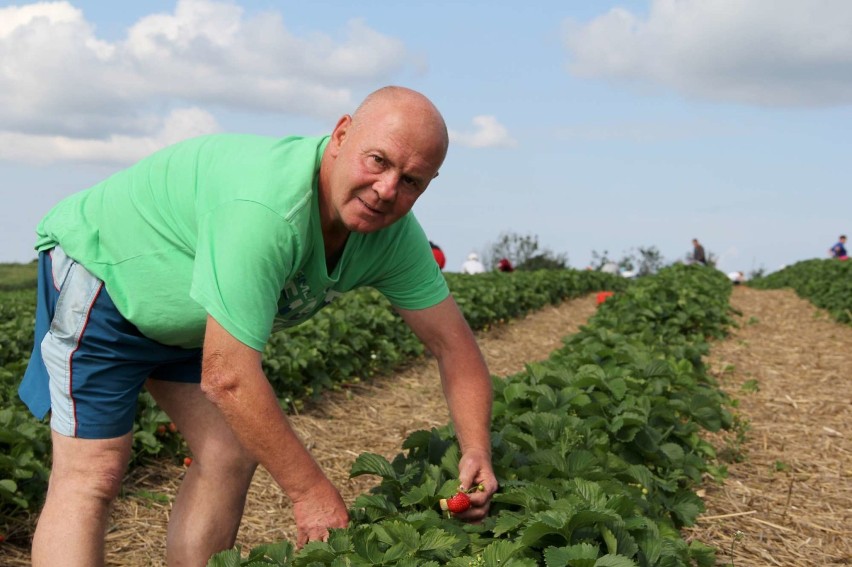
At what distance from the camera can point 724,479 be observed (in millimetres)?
5020

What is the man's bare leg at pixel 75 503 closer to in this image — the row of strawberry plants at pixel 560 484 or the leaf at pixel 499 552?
the row of strawberry plants at pixel 560 484

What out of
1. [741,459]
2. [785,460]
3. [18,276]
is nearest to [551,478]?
[741,459]

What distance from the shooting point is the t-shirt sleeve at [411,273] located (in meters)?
2.70

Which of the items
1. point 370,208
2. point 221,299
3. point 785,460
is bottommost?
point 785,460

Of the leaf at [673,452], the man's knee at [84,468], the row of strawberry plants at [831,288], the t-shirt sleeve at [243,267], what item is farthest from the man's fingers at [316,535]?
the row of strawberry plants at [831,288]

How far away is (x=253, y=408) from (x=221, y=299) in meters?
0.28

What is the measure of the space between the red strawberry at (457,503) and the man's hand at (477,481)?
7 cm

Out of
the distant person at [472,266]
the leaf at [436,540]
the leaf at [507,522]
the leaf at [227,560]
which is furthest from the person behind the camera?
the distant person at [472,266]

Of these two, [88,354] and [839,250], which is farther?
[839,250]

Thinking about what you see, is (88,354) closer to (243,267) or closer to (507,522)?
(243,267)

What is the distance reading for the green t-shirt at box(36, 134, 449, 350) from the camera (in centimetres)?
210

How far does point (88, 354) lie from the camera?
2.59 m

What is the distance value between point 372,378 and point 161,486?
313 cm

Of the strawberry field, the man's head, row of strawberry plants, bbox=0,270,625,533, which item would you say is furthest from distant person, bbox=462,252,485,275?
the man's head
